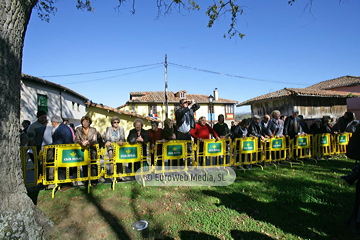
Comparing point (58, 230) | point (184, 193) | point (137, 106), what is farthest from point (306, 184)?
point (137, 106)

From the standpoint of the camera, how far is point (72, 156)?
15.3ft

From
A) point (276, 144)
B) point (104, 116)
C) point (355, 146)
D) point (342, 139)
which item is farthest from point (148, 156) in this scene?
point (104, 116)

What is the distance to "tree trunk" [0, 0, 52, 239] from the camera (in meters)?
2.67

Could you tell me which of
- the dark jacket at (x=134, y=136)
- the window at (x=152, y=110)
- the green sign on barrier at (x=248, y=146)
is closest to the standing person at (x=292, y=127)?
the green sign on barrier at (x=248, y=146)

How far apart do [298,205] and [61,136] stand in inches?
230

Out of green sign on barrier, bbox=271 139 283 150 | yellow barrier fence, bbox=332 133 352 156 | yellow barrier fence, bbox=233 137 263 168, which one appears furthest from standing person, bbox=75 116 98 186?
yellow barrier fence, bbox=332 133 352 156

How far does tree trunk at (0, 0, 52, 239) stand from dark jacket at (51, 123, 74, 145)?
7.21 feet

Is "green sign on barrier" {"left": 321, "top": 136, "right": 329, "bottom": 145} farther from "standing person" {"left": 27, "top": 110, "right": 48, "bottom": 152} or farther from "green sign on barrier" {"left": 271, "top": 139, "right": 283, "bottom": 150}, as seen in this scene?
"standing person" {"left": 27, "top": 110, "right": 48, "bottom": 152}

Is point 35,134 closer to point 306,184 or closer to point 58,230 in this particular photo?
point 58,230

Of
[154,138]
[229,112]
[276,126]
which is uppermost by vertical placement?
[229,112]

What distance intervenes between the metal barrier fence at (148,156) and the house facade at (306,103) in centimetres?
888

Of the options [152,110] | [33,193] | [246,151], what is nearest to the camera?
[33,193]

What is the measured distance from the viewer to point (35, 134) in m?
5.20

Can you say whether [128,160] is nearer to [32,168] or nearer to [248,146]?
[32,168]
